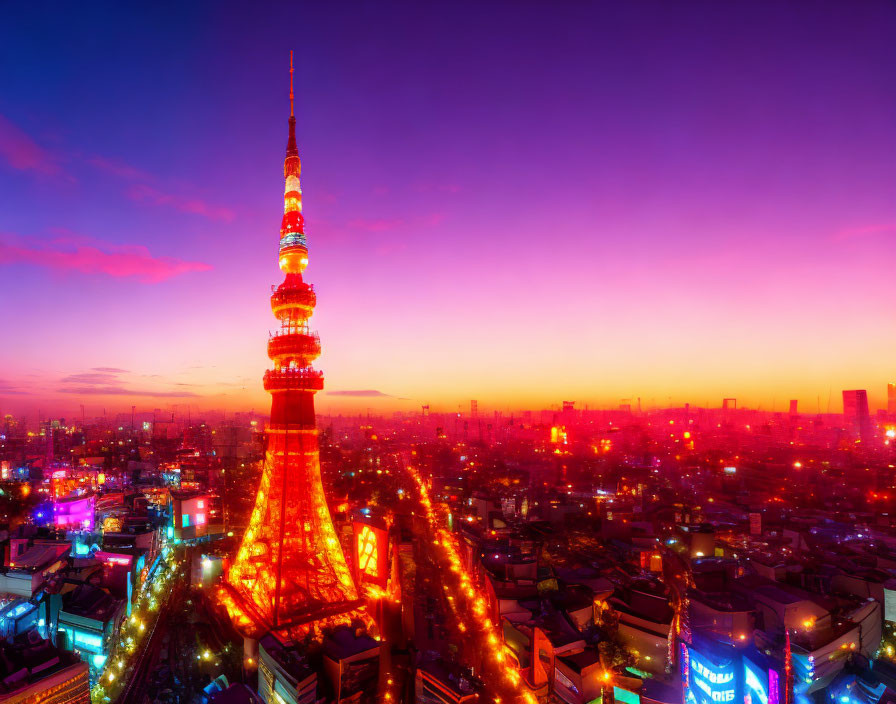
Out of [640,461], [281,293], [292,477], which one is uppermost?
[281,293]

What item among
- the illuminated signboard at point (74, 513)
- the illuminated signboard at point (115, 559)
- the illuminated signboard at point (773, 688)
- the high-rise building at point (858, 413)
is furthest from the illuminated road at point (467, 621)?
the high-rise building at point (858, 413)

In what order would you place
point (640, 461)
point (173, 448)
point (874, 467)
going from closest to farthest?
point (874, 467)
point (640, 461)
point (173, 448)

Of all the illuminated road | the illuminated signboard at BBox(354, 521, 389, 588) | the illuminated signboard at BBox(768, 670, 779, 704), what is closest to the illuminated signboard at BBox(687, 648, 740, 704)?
the illuminated signboard at BBox(768, 670, 779, 704)

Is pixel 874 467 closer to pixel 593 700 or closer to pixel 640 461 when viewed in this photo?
pixel 640 461

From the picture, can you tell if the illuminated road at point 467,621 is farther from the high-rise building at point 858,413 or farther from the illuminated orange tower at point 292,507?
the high-rise building at point 858,413

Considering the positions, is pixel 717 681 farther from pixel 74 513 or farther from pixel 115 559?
pixel 74 513

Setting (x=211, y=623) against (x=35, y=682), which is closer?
(x=35, y=682)

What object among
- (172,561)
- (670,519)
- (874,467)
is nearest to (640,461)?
(874,467)

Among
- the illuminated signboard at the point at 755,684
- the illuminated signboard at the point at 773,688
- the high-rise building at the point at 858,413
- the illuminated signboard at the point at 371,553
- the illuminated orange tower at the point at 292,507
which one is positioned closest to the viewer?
the illuminated signboard at the point at 773,688
